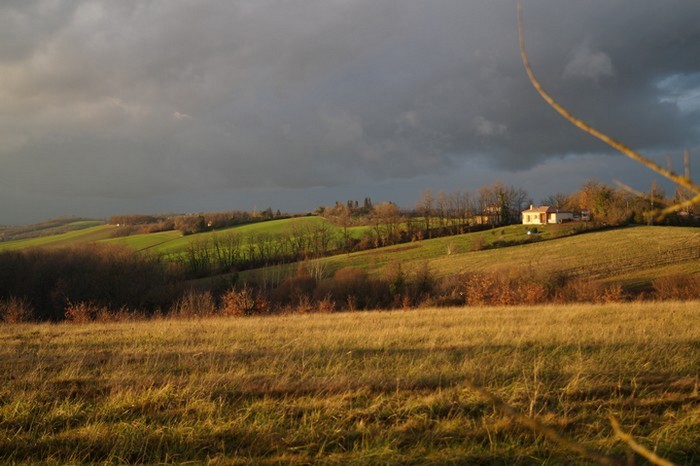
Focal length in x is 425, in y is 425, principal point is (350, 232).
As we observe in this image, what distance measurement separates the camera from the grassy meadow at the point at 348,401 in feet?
14.6

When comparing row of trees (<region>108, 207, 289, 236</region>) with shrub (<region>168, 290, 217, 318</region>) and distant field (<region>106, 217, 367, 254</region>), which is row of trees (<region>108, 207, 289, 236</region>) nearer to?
distant field (<region>106, 217, 367, 254</region>)

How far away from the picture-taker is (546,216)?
88312 mm

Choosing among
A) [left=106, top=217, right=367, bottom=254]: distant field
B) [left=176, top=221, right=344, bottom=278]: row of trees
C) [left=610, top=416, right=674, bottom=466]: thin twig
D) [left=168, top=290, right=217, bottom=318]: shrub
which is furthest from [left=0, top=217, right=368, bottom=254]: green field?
[left=610, top=416, right=674, bottom=466]: thin twig

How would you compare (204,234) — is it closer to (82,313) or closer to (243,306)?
(243,306)

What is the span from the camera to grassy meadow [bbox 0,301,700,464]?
4438mm

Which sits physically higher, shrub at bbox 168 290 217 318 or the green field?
the green field

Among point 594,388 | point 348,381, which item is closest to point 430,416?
point 348,381

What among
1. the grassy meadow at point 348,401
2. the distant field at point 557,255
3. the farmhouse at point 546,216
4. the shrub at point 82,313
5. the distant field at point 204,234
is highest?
the distant field at point 204,234

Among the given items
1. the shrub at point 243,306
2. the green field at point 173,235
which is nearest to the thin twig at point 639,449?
the shrub at point 243,306

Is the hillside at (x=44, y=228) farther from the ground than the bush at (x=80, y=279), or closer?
farther from the ground

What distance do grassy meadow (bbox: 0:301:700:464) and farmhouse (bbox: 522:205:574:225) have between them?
3371 inches

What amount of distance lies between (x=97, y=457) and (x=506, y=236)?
249ft

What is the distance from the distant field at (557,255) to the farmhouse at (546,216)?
38.0ft

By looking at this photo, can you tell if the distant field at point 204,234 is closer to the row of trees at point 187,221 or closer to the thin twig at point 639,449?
the row of trees at point 187,221
